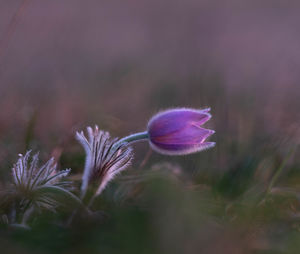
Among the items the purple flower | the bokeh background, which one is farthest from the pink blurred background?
the purple flower

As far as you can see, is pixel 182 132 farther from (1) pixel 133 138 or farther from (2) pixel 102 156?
(2) pixel 102 156

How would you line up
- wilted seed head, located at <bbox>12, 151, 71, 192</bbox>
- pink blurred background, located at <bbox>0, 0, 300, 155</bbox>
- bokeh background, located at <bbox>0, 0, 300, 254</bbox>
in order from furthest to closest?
pink blurred background, located at <bbox>0, 0, 300, 155</bbox>
wilted seed head, located at <bbox>12, 151, 71, 192</bbox>
bokeh background, located at <bbox>0, 0, 300, 254</bbox>

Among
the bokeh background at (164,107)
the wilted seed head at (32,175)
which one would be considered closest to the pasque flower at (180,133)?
the bokeh background at (164,107)

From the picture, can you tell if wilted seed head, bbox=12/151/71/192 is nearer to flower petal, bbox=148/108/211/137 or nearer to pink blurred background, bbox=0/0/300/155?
flower petal, bbox=148/108/211/137

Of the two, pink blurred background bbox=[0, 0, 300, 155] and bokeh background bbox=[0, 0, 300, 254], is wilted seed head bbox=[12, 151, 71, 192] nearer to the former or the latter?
bokeh background bbox=[0, 0, 300, 254]

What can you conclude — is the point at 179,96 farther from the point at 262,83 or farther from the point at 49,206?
the point at 49,206

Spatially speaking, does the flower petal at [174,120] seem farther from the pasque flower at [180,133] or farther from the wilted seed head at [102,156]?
the wilted seed head at [102,156]

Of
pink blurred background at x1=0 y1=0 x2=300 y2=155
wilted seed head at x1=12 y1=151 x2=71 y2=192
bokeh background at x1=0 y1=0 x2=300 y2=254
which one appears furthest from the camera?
pink blurred background at x1=0 y1=0 x2=300 y2=155

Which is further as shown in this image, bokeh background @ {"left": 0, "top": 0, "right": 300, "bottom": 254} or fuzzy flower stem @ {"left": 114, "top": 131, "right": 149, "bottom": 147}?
fuzzy flower stem @ {"left": 114, "top": 131, "right": 149, "bottom": 147}

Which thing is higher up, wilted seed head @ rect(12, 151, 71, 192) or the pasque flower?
the pasque flower
